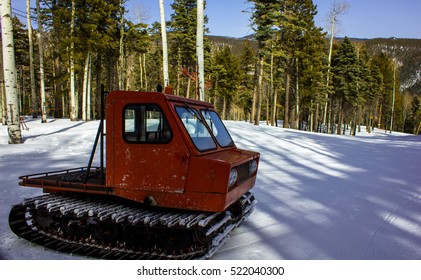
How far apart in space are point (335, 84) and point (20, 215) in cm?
4151

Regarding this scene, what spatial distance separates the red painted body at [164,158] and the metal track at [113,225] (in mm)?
246

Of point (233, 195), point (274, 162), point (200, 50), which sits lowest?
point (274, 162)

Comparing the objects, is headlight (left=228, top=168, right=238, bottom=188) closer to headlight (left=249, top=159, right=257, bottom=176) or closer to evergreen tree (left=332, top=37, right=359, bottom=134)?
headlight (left=249, top=159, right=257, bottom=176)

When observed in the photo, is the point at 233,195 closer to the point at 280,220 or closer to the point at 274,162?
the point at 280,220

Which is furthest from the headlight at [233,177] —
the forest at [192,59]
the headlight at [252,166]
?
the forest at [192,59]

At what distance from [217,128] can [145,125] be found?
151 cm

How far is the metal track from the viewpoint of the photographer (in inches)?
161

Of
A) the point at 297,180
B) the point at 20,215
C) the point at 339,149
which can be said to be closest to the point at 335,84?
the point at 339,149

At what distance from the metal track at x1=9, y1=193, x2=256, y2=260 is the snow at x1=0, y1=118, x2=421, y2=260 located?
0.84 feet

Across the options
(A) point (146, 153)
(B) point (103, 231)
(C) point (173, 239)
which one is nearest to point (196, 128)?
(A) point (146, 153)

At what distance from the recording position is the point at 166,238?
4348 millimetres

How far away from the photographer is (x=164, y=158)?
432 centimetres

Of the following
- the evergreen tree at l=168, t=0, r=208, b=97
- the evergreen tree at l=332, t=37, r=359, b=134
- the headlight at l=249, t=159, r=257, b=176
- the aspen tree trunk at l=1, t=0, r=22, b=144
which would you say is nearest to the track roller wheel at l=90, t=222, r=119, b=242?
the headlight at l=249, t=159, r=257, b=176
